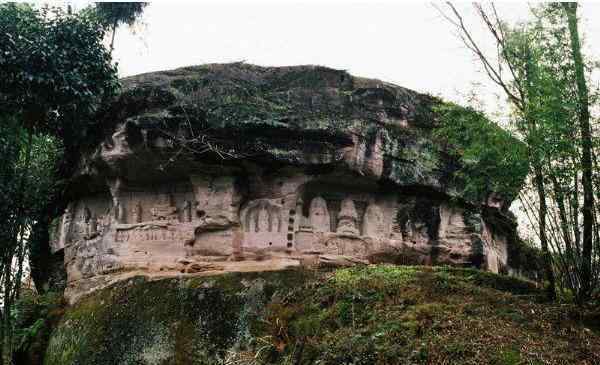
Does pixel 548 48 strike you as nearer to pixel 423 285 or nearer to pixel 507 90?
pixel 507 90

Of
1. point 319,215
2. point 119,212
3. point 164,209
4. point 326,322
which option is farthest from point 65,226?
point 326,322

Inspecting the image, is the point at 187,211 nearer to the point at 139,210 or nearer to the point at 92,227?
the point at 139,210

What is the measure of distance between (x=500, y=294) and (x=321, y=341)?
2785mm

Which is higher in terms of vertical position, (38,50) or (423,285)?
(38,50)

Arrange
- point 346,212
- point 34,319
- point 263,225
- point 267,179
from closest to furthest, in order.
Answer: point 263,225, point 267,179, point 346,212, point 34,319

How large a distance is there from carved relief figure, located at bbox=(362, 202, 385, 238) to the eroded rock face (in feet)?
0.07

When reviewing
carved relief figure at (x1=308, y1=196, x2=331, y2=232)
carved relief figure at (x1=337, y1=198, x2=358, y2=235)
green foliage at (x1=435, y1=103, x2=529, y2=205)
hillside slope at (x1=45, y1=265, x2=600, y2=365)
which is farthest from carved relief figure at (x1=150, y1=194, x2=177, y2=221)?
green foliage at (x1=435, y1=103, x2=529, y2=205)

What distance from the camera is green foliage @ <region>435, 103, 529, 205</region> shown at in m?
9.69

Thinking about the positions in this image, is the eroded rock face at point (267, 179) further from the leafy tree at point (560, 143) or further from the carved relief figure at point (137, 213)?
the leafy tree at point (560, 143)

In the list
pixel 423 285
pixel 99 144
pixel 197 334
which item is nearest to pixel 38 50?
pixel 99 144

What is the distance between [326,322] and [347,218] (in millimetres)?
3643

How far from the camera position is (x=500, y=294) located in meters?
10.1

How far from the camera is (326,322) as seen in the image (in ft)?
32.4

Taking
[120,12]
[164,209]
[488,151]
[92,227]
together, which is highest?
[120,12]
